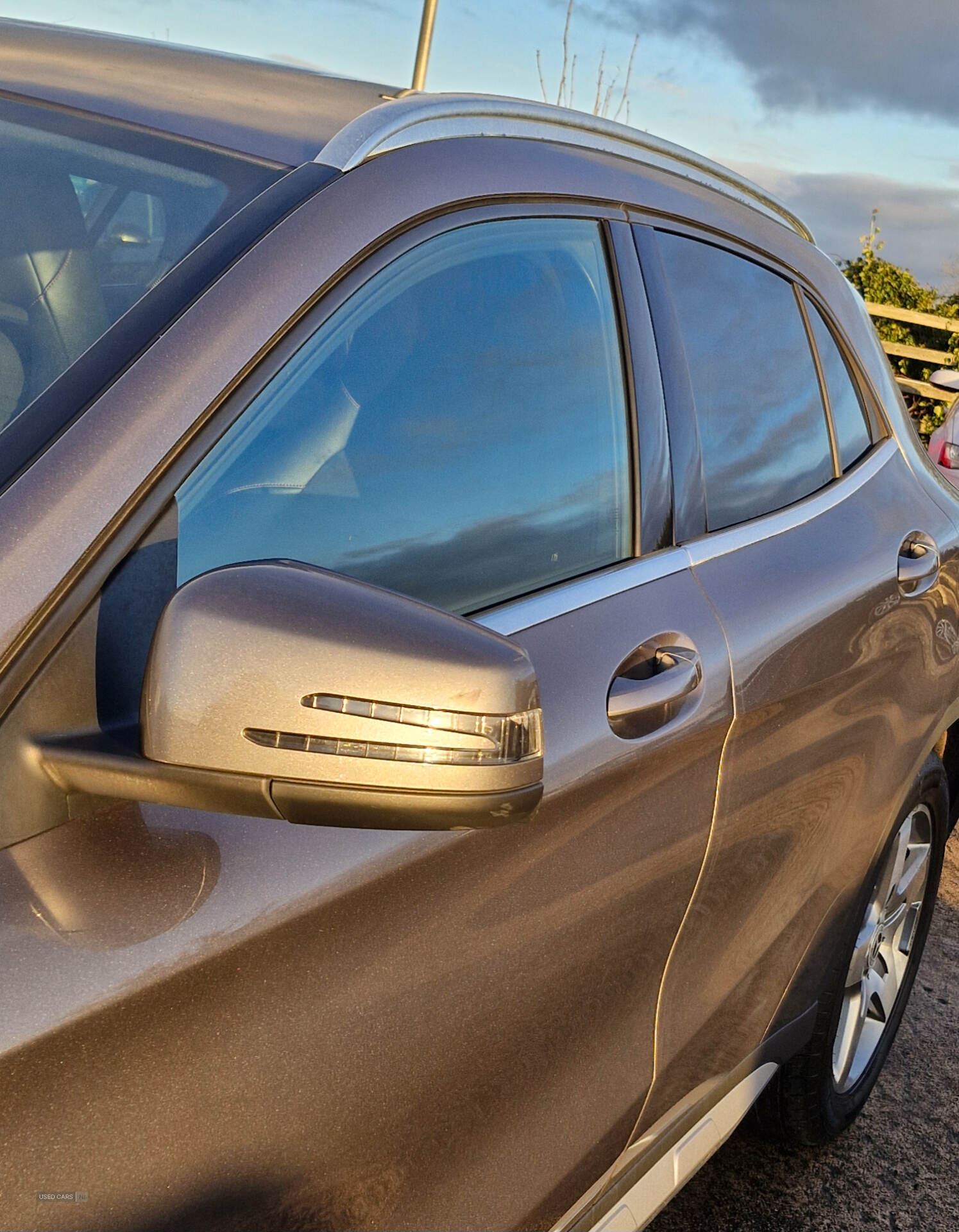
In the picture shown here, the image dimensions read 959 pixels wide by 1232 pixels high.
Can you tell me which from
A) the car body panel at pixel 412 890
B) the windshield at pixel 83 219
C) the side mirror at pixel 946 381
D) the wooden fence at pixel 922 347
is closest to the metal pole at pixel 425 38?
the side mirror at pixel 946 381

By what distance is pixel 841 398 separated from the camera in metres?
2.61

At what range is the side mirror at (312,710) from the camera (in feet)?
3.17

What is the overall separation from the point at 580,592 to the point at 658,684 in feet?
0.52

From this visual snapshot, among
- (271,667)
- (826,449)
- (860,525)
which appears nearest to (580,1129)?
(271,667)

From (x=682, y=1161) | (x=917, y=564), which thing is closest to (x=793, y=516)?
(x=917, y=564)

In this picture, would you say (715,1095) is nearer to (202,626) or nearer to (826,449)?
(826,449)

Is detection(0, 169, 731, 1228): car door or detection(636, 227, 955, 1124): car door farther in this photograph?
detection(636, 227, 955, 1124): car door

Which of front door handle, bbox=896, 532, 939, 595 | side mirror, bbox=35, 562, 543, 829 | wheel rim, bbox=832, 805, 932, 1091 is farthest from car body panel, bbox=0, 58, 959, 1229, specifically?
wheel rim, bbox=832, 805, 932, 1091

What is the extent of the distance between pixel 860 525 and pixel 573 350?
860 millimetres

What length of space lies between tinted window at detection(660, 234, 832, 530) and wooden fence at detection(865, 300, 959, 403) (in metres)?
10.9

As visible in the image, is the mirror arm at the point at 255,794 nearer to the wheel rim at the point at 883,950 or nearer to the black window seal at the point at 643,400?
the black window seal at the point at 643,400

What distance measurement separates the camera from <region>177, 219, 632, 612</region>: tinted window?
1.28m

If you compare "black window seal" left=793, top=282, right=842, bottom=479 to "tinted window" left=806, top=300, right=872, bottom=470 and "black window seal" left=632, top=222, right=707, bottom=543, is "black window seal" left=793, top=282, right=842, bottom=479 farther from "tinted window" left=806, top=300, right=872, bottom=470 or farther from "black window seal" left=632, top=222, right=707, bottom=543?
"black window seal" left=632, top=222, right=707, bottom=543

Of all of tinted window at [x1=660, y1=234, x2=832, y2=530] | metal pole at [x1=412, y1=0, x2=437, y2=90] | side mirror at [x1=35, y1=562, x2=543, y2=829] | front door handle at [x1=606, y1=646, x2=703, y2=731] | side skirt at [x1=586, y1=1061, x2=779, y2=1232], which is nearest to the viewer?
side mirror at [x1=35, y1=562, x2=543, y2=829]
